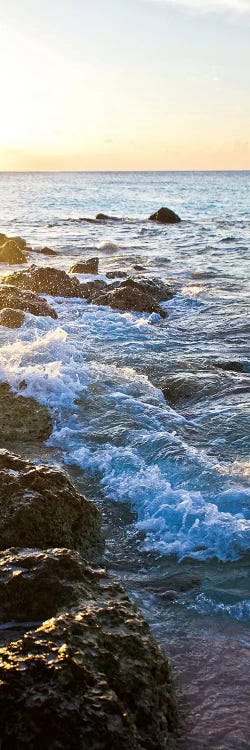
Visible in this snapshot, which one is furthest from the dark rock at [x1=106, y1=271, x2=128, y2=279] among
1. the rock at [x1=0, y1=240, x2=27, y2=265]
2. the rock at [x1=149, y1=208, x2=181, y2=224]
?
the rock at [x1=149, y1=208, x2=181, y2=224]

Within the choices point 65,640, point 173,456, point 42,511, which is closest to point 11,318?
point 173,456

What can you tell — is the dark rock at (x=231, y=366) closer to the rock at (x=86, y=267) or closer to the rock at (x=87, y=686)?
the rock at (x=87, y=686)

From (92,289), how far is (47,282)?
Answer: 1173 mm

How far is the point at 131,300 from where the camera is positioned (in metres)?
14.3

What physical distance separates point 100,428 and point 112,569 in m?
2.61

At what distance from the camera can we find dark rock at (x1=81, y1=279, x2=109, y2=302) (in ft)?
51.1

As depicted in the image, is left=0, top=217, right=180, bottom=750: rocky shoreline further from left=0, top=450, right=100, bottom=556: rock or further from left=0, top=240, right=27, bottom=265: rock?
left=0, top=240, right=27, bottom=265: rock

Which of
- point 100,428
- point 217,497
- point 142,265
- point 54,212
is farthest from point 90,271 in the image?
point 54,212

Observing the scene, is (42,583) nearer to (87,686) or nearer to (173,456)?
(87,686)

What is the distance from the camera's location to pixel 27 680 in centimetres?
284

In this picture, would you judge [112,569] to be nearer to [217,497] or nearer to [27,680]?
[217,497]

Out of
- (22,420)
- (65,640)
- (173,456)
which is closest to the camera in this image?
(65,640)

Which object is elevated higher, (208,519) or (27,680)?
(27,680)

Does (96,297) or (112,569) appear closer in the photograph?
(112,569)
